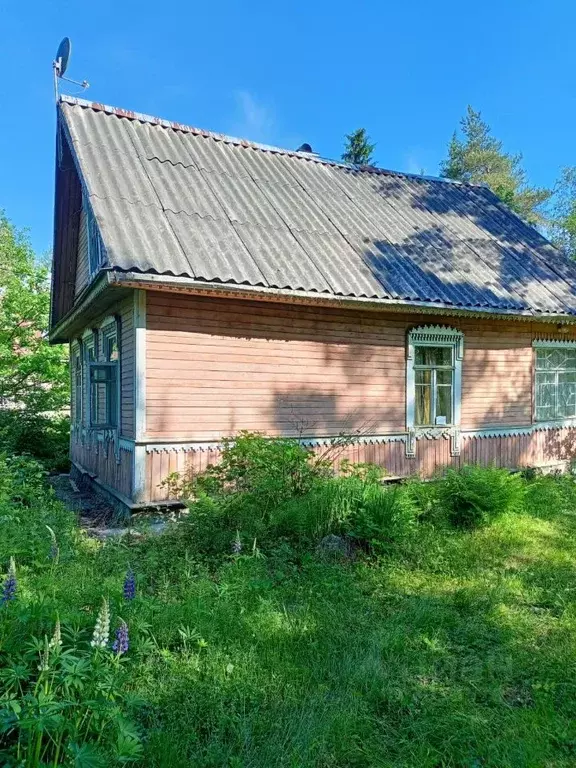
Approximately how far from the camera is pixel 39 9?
A: 1148 cm

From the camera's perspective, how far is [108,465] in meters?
8.38

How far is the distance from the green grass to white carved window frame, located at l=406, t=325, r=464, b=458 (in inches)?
142

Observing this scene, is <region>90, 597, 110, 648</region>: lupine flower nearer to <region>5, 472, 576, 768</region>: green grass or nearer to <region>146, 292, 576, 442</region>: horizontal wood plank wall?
<region>5, 472, 576, 768</region>: green grass

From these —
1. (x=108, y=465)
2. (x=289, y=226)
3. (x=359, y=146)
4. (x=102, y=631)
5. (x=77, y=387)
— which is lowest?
(x=108, y=465)

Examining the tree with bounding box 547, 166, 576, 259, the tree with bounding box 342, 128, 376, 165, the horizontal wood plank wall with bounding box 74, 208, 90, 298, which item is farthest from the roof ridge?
the tree with bounding box 547, 166, 576, 259

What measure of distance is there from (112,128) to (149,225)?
126 inches

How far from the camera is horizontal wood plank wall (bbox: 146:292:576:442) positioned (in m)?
6.99

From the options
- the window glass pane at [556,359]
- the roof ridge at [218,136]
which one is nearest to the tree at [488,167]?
the roof ridge at [218,136]

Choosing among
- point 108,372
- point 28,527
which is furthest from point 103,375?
point 28,527

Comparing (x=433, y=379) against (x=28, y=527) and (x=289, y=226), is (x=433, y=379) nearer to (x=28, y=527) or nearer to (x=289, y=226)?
(x=289, y=226)

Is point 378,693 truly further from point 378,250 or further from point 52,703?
point 378,250

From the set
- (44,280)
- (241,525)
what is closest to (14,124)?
(44,280)

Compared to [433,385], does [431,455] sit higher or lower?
lower

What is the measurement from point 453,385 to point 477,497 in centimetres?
300
